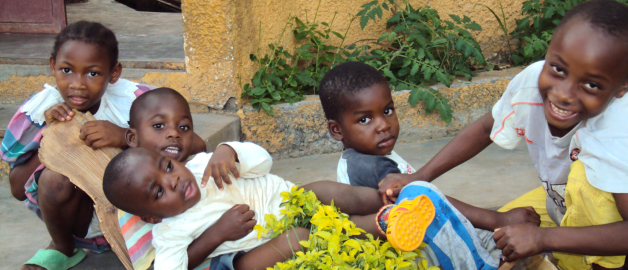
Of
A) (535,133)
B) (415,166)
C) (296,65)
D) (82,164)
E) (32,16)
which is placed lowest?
(415,166)

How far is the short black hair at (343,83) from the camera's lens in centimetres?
192

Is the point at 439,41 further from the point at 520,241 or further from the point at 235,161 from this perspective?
the point at 520,241

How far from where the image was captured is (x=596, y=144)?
1508mm

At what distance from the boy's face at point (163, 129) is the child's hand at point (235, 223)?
0.46 meters

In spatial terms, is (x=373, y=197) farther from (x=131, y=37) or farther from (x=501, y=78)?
(x=131, y=37)

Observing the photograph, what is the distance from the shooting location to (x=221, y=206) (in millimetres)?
1860

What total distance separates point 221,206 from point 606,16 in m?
1.42

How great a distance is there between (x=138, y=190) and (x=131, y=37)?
10.3 ft

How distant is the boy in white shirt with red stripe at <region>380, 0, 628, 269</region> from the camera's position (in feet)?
4.63

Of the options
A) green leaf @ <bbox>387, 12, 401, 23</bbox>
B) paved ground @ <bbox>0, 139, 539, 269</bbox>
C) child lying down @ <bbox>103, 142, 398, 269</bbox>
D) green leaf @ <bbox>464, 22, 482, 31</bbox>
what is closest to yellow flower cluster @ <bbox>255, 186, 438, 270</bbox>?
child lying down @ <bbox>103, 142, 398, 269</bbox>

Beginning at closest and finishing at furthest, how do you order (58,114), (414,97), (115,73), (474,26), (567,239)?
(567,239), (58,114), (115,73), (414,97), (474,26)

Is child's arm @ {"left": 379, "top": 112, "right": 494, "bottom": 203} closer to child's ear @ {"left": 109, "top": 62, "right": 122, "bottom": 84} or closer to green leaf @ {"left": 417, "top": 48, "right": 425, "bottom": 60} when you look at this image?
child's ear @ {"left": 109, "top": 62, "right": 122, "bottom": 84}

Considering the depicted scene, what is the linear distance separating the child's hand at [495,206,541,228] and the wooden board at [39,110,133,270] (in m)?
1.43

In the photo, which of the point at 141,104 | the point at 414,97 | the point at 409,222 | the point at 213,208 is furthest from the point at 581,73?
the point at 414,97
